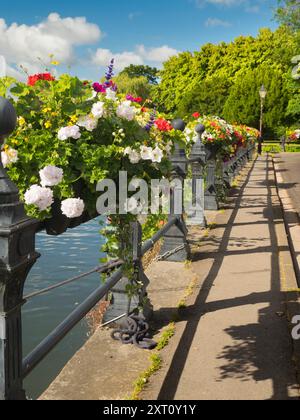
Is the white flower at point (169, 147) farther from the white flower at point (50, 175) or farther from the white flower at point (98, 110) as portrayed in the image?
the white flower at point (50, 175)

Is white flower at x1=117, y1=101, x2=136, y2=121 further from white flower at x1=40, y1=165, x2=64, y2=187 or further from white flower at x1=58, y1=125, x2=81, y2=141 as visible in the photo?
white flower at x1=40, y1=165, x2=64, y2=187

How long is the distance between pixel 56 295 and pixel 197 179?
3116 millimetres

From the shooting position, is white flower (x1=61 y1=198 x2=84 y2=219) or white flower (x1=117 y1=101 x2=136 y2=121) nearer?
white flower (x1=61 y1=198 x2=84 y2=219)

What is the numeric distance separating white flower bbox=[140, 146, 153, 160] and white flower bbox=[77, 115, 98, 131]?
437 mm

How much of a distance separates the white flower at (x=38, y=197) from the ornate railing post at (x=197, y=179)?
583 cm

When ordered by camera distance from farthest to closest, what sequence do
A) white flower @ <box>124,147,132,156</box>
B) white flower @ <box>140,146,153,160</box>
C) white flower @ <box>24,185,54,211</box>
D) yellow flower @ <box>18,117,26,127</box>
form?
1. white flower @ <box>140,146,153,160</box>
2. white flower @ <box>124,147,132,156</box>
3. yellow flower @ <box>18,117,26,127</box>
4. white flower @ <box>24,185,54,211</box>

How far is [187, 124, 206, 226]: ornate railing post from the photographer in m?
8.18

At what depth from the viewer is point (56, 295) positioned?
8141 millimetres

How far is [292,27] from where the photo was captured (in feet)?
113

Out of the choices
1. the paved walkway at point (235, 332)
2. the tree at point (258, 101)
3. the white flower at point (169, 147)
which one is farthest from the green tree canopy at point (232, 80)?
the white flower at point (169, 147)

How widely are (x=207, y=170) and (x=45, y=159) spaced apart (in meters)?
7.87

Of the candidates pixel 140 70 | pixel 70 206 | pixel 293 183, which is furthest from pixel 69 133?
pixel 140 70

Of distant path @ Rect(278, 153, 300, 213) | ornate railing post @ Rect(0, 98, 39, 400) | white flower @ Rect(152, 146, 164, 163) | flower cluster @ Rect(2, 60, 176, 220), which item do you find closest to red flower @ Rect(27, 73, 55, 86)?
flower cluster @ Rect(2, 60, 176, 220)

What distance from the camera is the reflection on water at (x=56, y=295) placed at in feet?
18.7
